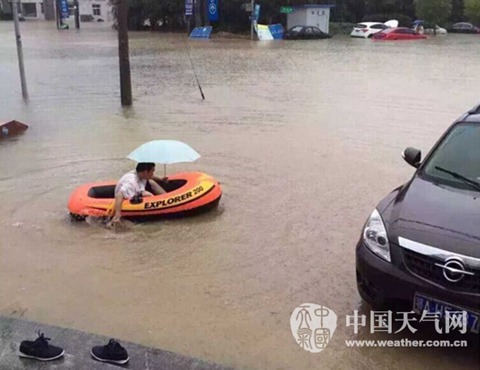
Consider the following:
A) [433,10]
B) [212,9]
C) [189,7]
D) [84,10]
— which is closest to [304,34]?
[212,9]

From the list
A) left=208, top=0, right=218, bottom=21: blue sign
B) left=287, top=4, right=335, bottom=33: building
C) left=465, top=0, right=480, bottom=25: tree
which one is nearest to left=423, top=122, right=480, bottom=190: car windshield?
left=208, top=0, right=218, bottom=21: blue sign

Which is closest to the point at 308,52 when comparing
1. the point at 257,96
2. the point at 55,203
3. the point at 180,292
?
the point at 257,96

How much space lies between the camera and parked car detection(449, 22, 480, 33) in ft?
193

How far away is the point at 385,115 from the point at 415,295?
11.3 meters

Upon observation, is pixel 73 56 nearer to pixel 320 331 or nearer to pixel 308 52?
pixel 308 52

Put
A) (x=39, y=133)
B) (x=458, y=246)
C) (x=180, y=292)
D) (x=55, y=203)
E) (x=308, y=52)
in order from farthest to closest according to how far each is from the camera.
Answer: (x=308, y=52) < (x=39, y=133) < (x=55, y=203) < (x=180, y=292) < (x=458, y=246)

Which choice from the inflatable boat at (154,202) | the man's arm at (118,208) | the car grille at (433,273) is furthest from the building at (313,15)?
the car grille at (433,273)

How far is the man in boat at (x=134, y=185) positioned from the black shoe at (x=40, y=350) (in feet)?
9.80

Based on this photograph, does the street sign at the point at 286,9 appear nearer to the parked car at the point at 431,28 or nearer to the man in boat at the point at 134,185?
the parked car at the point at 431,28

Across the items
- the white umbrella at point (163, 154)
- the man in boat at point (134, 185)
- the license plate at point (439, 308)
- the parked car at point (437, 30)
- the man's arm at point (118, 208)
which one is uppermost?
the white umbrella at point (163, 154)

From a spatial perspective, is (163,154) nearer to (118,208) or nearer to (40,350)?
(118,208)

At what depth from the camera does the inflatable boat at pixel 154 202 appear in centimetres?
701

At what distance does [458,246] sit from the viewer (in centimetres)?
387

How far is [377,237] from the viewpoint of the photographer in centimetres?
432
